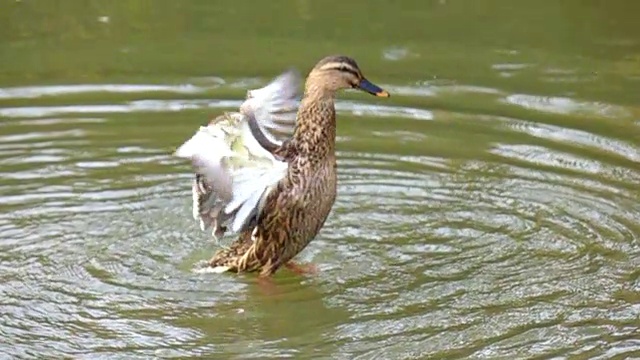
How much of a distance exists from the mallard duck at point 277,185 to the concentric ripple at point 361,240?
0.19 m

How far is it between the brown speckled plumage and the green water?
232 mm

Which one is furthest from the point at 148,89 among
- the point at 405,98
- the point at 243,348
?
the point at 243,348

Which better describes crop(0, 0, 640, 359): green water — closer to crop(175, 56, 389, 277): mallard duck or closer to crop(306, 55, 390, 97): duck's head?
crop(175, 56, 389, 277): mallard duck

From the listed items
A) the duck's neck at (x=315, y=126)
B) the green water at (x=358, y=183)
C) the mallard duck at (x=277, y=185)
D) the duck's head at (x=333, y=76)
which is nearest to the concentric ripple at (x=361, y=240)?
the green water at (x=358, y=183)

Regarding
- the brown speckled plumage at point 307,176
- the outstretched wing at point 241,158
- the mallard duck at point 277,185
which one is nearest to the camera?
the outstretched wing at point 241,158

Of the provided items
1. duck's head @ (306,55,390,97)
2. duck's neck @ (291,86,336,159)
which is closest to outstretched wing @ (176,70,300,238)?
duck's neck @ (291,86,336,159)

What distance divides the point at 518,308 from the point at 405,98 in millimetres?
3612

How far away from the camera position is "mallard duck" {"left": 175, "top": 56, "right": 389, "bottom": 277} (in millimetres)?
7352

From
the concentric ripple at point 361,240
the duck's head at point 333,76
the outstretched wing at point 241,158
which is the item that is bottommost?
the concentric ripple at point 361,240

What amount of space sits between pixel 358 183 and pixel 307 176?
1452mm

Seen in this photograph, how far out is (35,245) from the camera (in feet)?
26.6

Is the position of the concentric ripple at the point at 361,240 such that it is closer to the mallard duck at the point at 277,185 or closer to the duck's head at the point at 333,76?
the mallard duck at the point at 277,185

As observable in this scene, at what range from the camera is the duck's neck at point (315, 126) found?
768 cm

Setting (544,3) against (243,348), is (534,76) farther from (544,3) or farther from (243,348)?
(243,348)
